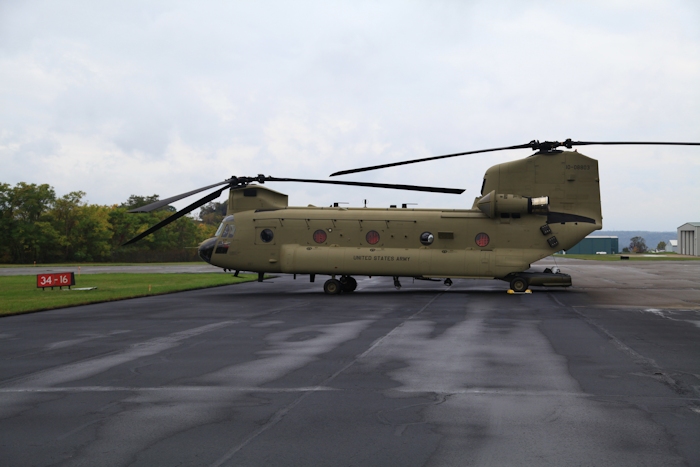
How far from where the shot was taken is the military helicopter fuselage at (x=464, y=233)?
86.0 ft

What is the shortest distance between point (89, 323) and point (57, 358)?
5697 mm

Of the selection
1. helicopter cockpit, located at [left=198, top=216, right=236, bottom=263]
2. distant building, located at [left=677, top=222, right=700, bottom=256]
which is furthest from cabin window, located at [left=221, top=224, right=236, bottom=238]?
distant building, located at [left=677, top=222, right=700, bottom=256]

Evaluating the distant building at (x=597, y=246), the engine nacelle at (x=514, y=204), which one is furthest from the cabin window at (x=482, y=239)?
the distant building at (x=597, y=246)

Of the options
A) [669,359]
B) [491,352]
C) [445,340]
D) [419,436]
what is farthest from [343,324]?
[419,436]

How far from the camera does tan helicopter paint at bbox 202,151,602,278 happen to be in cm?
2622

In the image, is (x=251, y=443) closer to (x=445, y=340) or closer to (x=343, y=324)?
(x=445, y=340)

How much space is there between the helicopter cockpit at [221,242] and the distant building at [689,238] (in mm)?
137525

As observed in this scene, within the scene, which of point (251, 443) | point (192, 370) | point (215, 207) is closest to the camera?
point (251, 443)

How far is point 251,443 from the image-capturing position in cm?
636

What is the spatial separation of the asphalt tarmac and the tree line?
281 ft

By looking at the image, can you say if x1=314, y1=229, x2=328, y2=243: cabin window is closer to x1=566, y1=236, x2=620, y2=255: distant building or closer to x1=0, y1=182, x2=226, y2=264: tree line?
x1=0, y1=182, x2=226, y2=264: tree line

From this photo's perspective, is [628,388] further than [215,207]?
No

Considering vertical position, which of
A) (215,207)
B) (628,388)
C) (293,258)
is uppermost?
(215,207)

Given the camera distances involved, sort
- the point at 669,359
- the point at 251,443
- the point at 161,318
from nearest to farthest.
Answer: the point at 251,443, the point at 669,359, the point at 161,318
